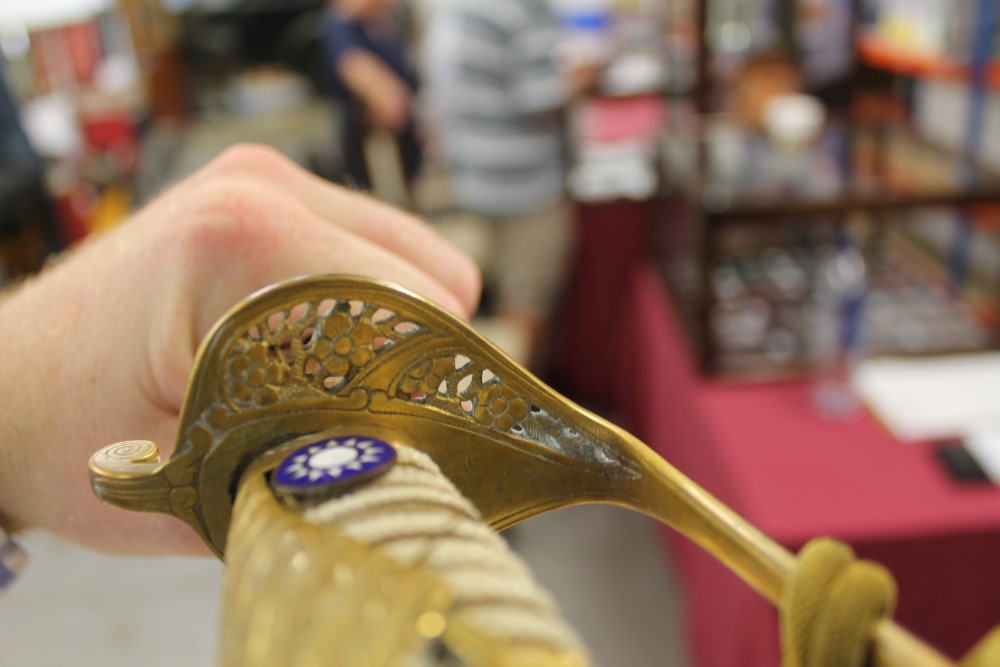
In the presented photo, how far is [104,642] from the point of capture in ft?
6.73

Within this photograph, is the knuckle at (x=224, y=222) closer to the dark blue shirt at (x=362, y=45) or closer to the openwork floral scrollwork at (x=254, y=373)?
the openwork floral scrollwork at (x=254, y=373)

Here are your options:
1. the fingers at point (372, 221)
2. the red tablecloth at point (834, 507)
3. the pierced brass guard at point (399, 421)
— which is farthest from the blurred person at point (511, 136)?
the pierced brass guard at point (399, 421)

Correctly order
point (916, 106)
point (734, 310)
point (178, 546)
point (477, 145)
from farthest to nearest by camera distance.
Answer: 1. point (477, 145)
2. point (916, 106)
3. point (734, 310)
4. point (178, 546)

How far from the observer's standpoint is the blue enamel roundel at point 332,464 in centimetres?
24

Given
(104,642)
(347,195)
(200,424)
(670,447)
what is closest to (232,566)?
(200,424)

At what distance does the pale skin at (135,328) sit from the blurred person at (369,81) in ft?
8.28

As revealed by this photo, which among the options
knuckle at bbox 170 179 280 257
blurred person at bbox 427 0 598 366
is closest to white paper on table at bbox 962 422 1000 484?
knuckle at bbox 170 179 280 257

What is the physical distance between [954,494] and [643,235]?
147cm

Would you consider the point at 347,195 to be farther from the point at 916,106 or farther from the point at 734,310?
the point at 916,106

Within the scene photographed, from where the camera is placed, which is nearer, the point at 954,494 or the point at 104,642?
the point at 954,494

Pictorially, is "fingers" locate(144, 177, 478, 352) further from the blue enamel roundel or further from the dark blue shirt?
the dark blue shirt

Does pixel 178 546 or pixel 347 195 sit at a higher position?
pixel 347 195

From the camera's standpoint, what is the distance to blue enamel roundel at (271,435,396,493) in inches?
9.3

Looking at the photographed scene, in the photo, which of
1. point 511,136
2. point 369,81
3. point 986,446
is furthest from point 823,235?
point 369,81
